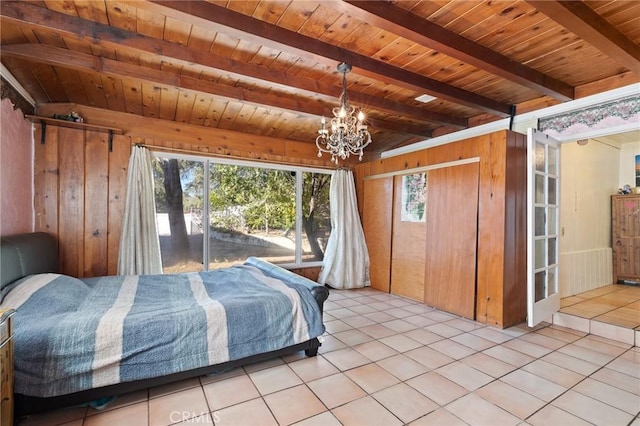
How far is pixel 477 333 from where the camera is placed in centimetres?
296

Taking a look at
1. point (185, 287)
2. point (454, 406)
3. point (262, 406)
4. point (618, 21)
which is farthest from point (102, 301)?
point (618, 21)

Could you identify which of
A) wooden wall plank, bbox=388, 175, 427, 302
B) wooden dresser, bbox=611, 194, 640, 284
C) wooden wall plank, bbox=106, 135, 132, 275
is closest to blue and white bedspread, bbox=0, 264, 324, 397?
wooden wall plank, bbox=106, 135, 132, 275

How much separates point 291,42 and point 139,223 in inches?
107

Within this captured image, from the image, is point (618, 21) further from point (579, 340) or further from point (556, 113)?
point (579, 340)

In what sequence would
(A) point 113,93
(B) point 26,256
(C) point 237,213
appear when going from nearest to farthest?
1. (B) point 26,256
2. (A) point 113,93
3. (C) point 237,213

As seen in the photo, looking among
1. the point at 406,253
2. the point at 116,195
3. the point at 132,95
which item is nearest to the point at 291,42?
the point at 132,95

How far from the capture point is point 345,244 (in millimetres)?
4801

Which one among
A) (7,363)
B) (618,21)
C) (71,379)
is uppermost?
(618,21)

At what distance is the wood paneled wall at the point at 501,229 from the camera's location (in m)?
3.05

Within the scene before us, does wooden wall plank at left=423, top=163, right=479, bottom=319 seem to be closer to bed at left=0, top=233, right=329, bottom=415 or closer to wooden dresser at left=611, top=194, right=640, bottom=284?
bed at left=0, top=233, right=329, bottom=415

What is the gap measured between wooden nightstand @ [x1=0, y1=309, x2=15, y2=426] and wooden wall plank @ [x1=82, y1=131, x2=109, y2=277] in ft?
7.05

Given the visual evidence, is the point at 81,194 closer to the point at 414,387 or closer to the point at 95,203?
the point at 95,203

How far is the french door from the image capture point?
2857mm

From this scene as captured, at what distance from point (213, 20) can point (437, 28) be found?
4.95ft
